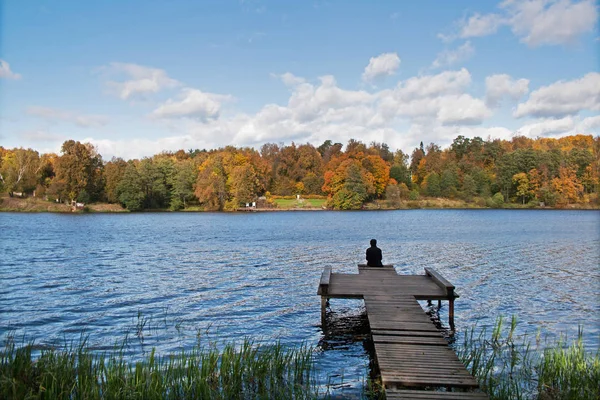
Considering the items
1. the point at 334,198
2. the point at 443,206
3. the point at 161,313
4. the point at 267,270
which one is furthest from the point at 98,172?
the point at 161,313

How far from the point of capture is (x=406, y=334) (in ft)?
34.8

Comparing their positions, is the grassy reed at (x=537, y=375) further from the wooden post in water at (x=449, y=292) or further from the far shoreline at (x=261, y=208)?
the far shoreline at (x=261, y=208)

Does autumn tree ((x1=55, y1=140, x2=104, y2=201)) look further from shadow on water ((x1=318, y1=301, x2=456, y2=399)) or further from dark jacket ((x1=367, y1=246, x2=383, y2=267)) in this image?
shadow on water ((x1=318, y1=301, x2=456, y2=399))

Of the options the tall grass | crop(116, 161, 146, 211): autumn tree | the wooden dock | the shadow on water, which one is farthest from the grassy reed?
crop(116, 161, 146, 211): autumn tree

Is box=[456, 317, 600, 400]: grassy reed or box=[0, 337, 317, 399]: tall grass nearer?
box=[0, 337, 317, 399]: tall grass

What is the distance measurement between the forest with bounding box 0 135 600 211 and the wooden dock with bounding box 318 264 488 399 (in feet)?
285

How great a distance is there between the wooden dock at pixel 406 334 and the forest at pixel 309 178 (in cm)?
8677

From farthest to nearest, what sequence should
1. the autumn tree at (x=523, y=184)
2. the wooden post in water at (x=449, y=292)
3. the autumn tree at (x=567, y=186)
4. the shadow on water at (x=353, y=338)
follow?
the autumn tree at (x=523, y=184), the autumn tree at (x=567, y=186), the wooden post in water at (x=449, y=292), the shadow on water at (x=353, y=338)

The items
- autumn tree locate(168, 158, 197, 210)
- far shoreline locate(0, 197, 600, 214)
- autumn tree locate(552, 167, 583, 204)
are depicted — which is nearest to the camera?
far shoreline locate(0, 197, 600, 214)

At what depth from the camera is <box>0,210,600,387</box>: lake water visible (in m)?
13.9

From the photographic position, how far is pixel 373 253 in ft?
63.8

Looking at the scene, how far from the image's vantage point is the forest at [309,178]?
97.3m

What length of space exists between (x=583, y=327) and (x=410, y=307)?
19.4 feet

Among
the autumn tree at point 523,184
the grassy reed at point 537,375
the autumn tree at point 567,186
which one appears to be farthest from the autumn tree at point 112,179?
the grassy reed at point 537,375
